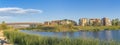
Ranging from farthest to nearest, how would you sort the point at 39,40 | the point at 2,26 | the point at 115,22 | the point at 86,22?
the point at 86,22 → the point at 115,22 → the point at 2,26 → the point at 39,40

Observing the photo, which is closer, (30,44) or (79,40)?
(79,40)

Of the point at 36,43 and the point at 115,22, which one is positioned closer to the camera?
the point at 36,43

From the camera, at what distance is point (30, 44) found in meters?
16.8

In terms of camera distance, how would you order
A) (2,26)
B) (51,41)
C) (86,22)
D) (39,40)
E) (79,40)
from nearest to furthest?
1. (79,40)
2. (51,41)
3. (39,40)
4. (2,26)
5. (86,22)

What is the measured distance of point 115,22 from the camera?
104 m

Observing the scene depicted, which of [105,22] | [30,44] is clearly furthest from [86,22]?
[30,44]

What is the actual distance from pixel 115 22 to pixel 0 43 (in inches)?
3572

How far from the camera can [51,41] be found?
15.5 m

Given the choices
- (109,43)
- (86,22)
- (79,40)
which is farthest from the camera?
(86,22)

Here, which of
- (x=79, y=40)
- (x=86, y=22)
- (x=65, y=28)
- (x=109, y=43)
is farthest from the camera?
(x=86, y=22)

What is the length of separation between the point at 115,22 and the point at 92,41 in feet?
306

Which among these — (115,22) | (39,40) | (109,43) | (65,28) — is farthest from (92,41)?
(115,22)

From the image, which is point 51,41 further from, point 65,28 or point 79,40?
point 65,28

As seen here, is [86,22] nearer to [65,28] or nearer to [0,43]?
[65,28]
